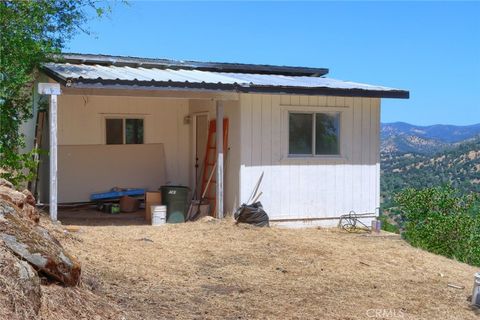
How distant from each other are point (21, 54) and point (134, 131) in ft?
15.2

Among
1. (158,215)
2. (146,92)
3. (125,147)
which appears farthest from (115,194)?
(146,92)

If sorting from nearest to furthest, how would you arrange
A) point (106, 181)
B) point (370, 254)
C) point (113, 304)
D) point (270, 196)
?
1. point (113, 304)
2. point (370, 254)
3. point (270, 196)
4. point (106, 181)

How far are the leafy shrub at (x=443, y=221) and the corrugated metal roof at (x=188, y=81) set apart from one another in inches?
241

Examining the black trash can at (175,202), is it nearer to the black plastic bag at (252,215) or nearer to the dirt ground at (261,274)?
the dirt ground at (261,274)

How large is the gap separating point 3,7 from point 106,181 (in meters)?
5.24

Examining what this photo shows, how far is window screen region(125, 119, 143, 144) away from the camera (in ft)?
51.3

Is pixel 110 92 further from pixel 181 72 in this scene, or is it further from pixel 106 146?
pixel 106 146

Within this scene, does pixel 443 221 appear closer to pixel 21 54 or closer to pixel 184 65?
pixel 184 65

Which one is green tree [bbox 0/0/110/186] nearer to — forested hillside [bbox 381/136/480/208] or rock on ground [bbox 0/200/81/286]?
rock on ground [bbox 0/200/81/286]

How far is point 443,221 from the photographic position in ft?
61.7

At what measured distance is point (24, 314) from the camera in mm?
5129

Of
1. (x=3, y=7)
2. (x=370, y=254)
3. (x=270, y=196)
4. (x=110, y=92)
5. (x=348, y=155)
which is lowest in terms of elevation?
(x=370, y=254)

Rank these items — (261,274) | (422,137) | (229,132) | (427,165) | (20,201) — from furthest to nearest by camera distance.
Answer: (422,137) → (427,165) → (229,132) → (261,274) → (20,201)

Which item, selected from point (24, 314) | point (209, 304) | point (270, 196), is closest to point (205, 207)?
point (270, 196)
